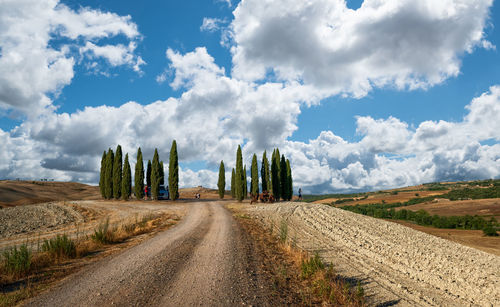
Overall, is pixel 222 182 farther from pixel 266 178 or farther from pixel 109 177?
pixel 109 177

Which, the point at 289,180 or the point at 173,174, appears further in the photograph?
the point at 289,180

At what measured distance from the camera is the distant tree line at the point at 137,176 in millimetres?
49281

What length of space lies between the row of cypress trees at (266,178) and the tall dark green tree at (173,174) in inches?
434

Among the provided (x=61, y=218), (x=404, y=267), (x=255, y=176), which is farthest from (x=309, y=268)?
(x=255, y=176)

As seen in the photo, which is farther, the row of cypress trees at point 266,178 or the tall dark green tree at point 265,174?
the tall dark green tree at point 265,174

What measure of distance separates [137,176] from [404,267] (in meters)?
46.6

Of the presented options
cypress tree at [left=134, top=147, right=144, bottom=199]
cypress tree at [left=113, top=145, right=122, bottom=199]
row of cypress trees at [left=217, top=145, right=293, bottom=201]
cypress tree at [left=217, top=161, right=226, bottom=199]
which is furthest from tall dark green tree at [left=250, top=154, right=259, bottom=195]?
cypress tree at [left=113, top=145, right=122, bottom=199]

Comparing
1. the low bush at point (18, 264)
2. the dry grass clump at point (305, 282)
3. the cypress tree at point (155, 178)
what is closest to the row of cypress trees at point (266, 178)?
the cypress tree at point (155, 178)

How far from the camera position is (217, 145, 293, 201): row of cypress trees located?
50856 millimetres

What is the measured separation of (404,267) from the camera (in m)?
13.5

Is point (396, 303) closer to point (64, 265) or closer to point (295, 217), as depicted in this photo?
point (64, 265)

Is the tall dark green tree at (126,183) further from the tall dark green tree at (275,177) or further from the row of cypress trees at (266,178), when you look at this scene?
the tall dark green tree at (275,177)

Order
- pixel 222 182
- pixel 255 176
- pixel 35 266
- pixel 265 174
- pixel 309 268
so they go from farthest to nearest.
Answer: pixel 222 182, pixel 265 174, pixel 255 176, pixel 309 268, pixel 35 266

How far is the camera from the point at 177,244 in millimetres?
12945
